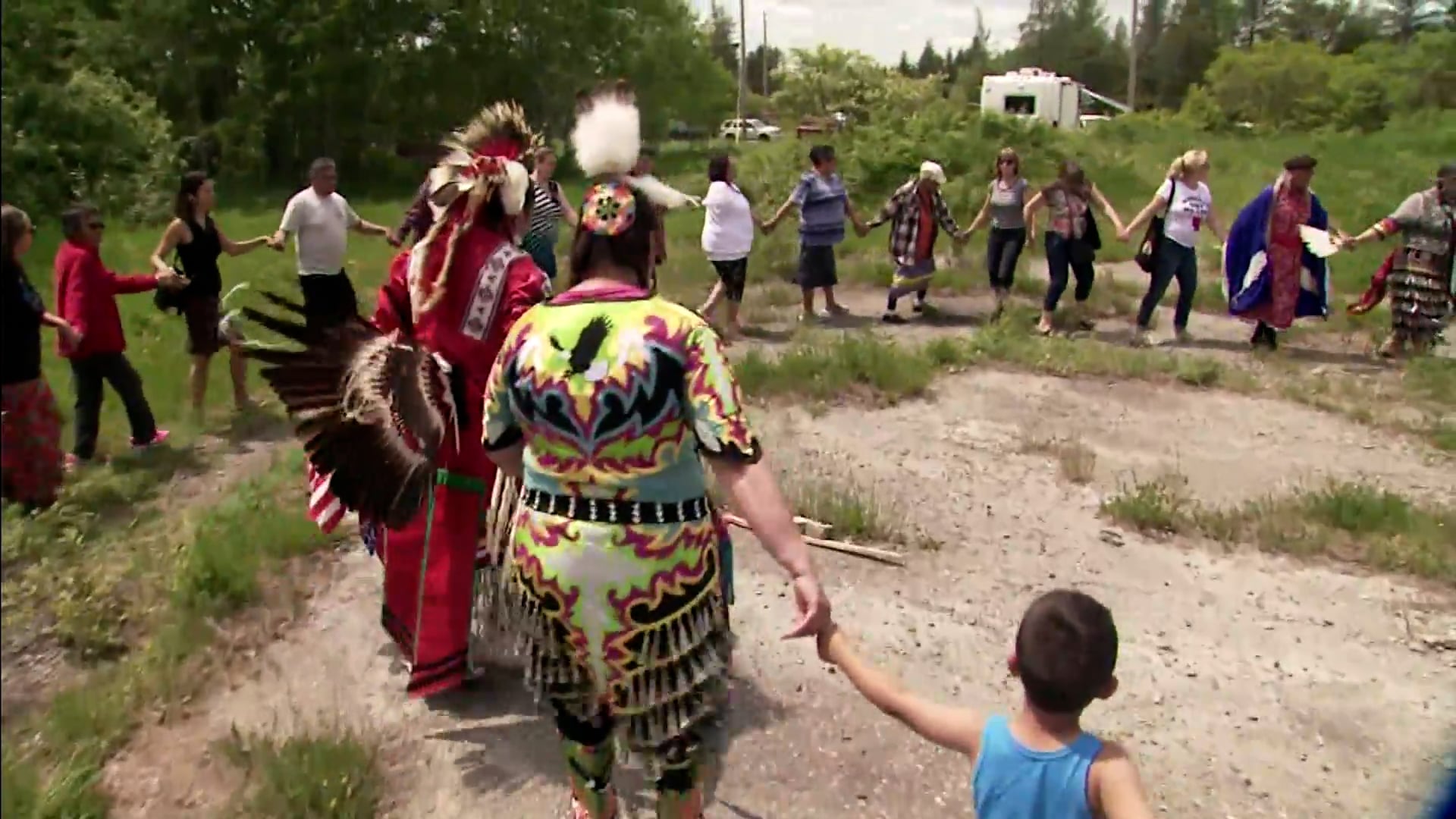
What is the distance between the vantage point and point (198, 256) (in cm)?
745

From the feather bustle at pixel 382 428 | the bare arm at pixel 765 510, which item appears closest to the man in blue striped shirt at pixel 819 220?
the feather bustle at pixel 382 428

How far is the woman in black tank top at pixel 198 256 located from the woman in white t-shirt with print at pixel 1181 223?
6599 mm

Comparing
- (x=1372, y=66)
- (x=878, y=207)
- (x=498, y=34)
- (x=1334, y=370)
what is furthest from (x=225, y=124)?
(x=1372, y=66)

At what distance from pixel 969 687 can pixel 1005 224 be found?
289 inches

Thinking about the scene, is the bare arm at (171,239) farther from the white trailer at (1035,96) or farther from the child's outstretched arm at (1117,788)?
the white trailer at (1035,96)

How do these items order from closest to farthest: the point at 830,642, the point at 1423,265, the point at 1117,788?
the point at 1117,788, the point at 830,642, the point at 1423,265

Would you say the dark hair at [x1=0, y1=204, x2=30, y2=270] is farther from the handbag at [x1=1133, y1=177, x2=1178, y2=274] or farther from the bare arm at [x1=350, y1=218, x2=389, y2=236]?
the handbag at [x1=1133, y1=177, x2=1178, y2=274]

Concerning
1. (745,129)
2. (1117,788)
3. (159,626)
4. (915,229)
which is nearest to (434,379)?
(159,626)

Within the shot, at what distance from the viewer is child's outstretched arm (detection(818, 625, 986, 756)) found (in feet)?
7.50

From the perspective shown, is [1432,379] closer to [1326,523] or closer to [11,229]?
[1326,523]

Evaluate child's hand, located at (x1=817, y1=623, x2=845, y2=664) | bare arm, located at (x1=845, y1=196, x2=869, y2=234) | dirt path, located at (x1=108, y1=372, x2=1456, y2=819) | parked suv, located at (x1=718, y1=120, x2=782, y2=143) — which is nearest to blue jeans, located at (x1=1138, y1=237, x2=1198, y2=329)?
bare arm, located at (x1=845, y1=196, x2=869, y2=234)

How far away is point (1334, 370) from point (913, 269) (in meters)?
3.58

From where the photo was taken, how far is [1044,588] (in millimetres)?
5227

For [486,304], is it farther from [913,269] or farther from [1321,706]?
[913,269]
